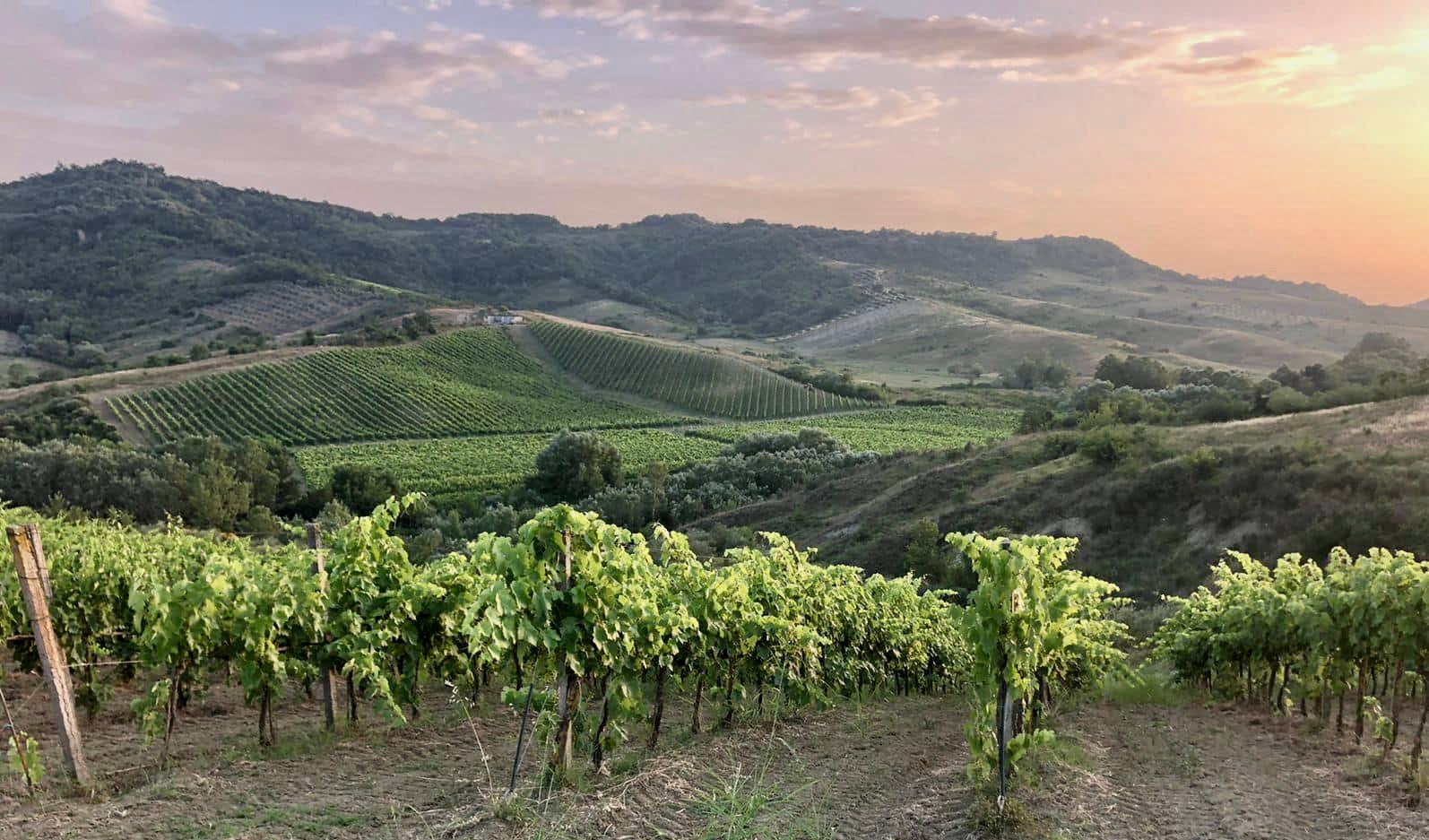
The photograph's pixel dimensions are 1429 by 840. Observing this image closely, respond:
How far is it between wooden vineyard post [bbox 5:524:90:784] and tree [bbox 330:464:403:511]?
4532 cm

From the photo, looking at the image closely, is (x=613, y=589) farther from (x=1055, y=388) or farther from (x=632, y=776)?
(x=1055, y=388)

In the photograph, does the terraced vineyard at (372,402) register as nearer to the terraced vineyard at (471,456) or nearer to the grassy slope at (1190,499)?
the terraced vineyard at (471,456)

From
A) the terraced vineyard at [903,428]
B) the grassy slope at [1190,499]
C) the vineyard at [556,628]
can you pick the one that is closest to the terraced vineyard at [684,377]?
the terraced vineyard at [903,428]

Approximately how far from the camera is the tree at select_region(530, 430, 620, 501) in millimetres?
55281

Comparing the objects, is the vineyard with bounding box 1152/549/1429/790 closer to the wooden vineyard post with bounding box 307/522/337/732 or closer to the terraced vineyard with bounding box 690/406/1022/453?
the wooden vineyard post with bounding box 307/522/337/732

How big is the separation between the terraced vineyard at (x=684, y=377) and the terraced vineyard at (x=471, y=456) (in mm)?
18496

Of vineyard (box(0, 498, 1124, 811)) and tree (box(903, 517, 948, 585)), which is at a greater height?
vineyard (box(0, 498, 1124, 811))

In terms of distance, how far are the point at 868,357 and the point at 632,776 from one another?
151 m

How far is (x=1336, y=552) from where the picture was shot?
11.2 m

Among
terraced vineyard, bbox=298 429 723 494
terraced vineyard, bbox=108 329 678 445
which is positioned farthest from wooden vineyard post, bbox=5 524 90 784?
terraced vineyard, bbox=108 329 678 445

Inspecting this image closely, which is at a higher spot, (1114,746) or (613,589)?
(613,589)

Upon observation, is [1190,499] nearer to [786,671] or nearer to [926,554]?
[926,554]

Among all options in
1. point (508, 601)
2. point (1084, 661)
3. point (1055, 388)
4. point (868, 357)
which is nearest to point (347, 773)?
point (508, 601)

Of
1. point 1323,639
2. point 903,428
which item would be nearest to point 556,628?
point 1323,639
